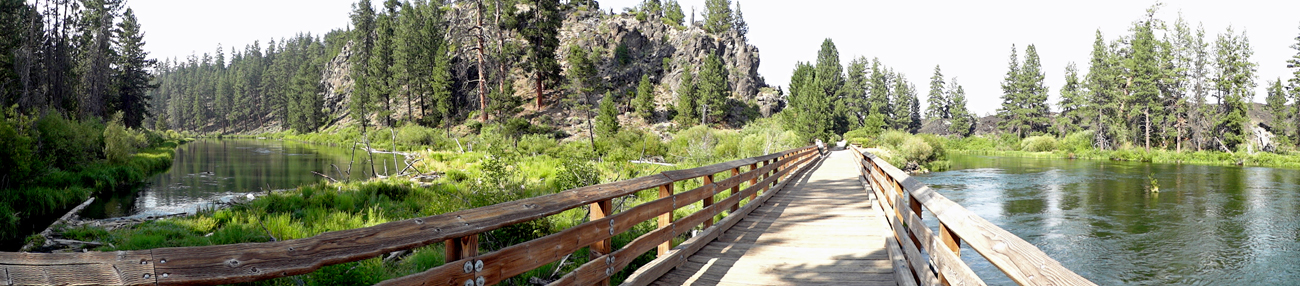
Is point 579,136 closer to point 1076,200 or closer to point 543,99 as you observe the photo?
point 543,99

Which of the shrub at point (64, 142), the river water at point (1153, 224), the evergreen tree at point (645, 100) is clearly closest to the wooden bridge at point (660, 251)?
the river water at point (1153, 224)

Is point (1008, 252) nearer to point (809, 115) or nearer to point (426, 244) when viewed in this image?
point (426, 244)

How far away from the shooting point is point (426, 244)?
260cm

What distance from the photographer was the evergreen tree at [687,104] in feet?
172

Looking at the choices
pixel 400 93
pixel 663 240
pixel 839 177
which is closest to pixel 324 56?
pixel 400 93

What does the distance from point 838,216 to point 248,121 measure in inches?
4902

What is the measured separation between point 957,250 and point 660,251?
8.45ft

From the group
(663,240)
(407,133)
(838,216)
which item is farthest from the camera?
(407,133)

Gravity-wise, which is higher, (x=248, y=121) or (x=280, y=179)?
(x=248, y=121)

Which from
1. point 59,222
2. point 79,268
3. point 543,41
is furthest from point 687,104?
point 79,268

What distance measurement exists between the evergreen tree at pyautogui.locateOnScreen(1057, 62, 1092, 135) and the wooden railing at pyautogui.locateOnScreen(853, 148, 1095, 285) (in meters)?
73.5

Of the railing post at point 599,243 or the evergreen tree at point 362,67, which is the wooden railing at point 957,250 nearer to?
the railing post at point 599,243

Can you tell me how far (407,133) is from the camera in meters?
43.0

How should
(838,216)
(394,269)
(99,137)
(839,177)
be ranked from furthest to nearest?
(99,137) → (839,177) → (838,216) → (394,269)
